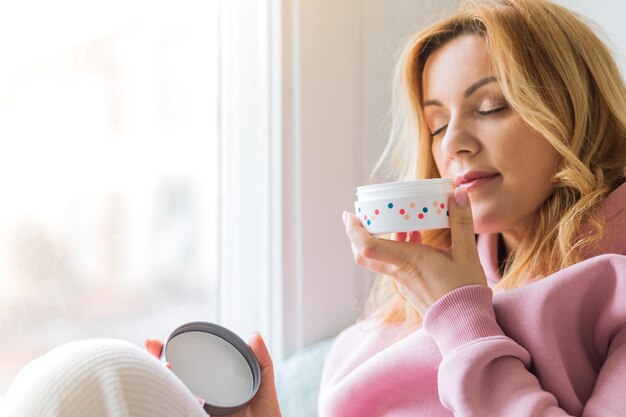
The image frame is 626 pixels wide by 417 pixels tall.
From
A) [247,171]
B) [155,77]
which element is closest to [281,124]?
[247,171]

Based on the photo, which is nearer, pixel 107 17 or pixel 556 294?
pixel 556 294

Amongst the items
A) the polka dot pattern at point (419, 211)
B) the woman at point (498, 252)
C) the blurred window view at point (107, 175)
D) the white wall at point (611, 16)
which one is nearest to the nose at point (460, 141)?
the woman at point (498, 252)

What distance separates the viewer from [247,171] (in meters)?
1.65

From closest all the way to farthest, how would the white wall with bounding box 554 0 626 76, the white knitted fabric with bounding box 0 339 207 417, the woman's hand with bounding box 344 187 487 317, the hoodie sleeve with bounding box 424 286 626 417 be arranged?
the white knitted fabric with bounding box 0 339 207 417, the hoodie sleeve with bounding box 424 286 626 417, the woman's hand with bounding box 344 187 487 317, the white wall with bounding box 554 0 626 76

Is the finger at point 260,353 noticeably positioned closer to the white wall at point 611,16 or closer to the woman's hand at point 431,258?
the woman's hand at point 431,258

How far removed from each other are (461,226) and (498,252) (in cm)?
36

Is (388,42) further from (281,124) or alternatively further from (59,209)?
(59,209)

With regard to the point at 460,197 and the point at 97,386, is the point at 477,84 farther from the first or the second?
the point at 97,386

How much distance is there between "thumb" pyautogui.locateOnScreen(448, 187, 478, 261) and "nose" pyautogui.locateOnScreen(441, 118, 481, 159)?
170mm

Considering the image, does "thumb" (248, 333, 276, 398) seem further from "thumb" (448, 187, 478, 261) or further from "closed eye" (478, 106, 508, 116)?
"closed eye" (478, 106, 508, 116)

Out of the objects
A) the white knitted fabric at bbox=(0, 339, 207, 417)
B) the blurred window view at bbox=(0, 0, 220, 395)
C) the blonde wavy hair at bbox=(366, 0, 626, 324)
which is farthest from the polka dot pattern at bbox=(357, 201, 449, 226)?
the blurred window view at bbox=(0, 0, 220, 395)

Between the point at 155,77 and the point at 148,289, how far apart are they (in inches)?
18.1

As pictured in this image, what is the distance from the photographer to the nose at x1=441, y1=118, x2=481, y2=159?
1.11 metres

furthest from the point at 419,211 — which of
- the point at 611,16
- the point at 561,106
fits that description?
the point at 611,16
